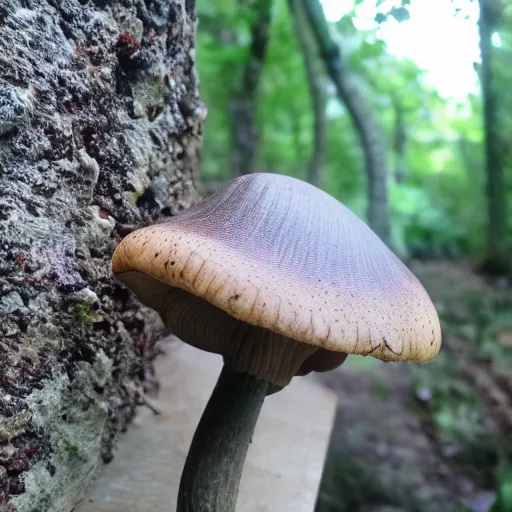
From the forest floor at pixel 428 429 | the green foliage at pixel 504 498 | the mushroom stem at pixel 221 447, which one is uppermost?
the mushroom stem at pixel 221 447

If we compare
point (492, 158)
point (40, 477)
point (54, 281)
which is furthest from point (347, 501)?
point (492, 158)

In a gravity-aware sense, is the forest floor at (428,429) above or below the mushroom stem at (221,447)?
below

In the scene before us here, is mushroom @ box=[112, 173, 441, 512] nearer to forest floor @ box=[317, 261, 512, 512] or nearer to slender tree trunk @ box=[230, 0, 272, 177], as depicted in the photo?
forest floor @ box=[317, 261, 512, 512]

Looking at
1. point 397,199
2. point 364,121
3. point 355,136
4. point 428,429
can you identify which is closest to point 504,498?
point 428,429

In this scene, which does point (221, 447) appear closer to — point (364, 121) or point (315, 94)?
point (364, 121)

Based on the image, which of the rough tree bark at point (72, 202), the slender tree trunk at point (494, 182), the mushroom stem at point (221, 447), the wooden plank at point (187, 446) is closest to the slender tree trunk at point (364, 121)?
the slender tree trunk at point (494, 182)

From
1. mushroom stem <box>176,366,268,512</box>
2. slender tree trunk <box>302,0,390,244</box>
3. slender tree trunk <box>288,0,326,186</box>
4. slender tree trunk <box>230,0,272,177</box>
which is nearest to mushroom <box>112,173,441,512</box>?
mushroom stem <box>176,366,268,512</box>

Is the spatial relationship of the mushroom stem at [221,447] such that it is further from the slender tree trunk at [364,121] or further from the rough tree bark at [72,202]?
Answer: the slender tree trunk at [364,121]
